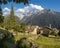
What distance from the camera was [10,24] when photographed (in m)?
123

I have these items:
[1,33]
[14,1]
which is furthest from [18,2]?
[1,33]

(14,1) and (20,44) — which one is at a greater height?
(14,1)

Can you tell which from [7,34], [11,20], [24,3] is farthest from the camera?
[11,20]

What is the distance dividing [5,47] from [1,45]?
0.92m

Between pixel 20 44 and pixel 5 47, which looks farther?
pixel 20 44

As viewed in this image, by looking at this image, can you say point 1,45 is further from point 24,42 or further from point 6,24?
point 6,24

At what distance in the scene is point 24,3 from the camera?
46.5 feet

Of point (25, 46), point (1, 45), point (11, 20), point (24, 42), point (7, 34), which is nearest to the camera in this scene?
Answer: point (1, 45)

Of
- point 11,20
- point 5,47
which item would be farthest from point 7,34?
point 11,20

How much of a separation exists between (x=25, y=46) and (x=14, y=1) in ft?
45.3

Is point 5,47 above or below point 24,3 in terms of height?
below

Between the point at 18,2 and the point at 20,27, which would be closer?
the point at 18,2

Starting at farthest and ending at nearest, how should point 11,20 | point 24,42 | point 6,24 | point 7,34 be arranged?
point 11,20, point 6,24, point 7,34, point 24,42

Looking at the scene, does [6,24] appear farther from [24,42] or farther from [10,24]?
[24,42]
